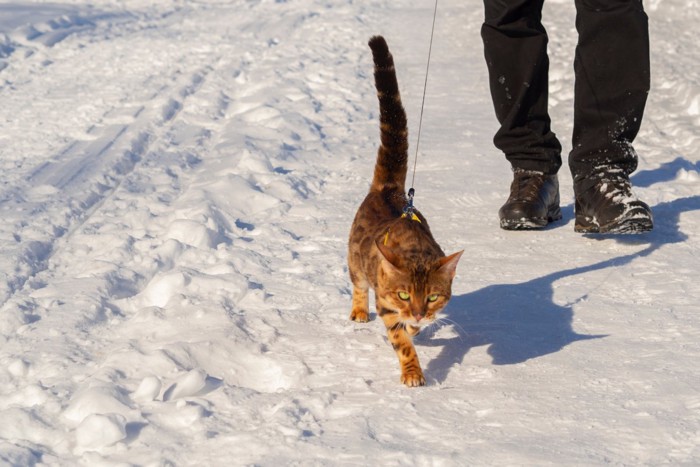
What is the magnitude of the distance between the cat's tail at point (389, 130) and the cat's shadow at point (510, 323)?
507 millimetres

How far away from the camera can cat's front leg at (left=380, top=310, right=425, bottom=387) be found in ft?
8.62

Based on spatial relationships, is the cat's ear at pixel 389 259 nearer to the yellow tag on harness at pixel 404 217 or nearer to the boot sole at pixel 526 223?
the yellow tag on harness at pixel 404 217

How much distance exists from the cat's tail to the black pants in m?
0.76

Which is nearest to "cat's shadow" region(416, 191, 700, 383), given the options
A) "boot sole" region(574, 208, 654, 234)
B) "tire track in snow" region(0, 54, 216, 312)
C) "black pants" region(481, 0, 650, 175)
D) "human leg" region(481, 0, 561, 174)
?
"boot sole" region(574, 208, 654, 234)

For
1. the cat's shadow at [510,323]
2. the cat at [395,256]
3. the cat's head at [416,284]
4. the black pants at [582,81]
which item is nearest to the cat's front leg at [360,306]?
the cat at [395,256]

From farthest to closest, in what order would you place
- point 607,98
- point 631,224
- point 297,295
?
1. point 607,98
2. point 631,224
3. point 297,295

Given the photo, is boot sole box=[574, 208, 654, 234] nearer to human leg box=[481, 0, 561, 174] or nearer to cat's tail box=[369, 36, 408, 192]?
human leg box=[481, 0, 561, 174]

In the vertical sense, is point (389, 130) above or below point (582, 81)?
below

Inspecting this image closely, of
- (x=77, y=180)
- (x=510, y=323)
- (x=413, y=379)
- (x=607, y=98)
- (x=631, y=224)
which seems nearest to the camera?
(x=413, y=379)

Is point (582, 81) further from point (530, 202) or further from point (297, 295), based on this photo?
point (297, 295)

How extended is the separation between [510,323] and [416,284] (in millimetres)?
546

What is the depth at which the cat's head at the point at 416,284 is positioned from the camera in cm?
267

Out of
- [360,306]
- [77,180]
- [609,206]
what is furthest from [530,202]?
[77,180]

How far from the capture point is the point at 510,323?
3.07m
